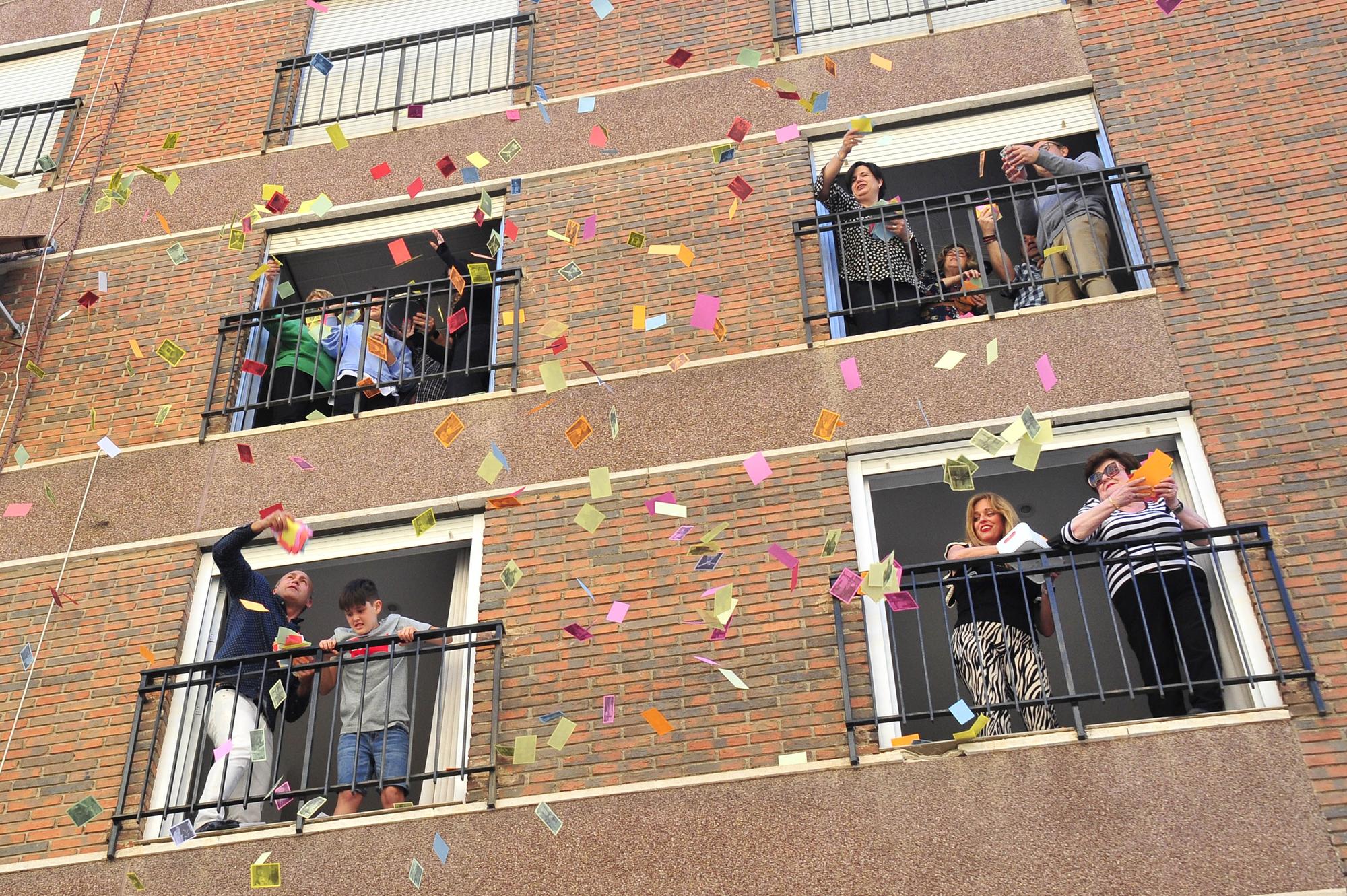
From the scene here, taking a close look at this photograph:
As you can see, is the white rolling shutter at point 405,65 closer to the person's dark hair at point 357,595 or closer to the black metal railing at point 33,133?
the black metal railing at point 33,133

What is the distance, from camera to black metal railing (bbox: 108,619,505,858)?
8062 millimetres

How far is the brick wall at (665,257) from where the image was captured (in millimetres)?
9516

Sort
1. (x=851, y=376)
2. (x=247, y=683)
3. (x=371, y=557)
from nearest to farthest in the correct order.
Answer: (x=247, y=683) < (x=851, y=376) < (x=371, y=557)

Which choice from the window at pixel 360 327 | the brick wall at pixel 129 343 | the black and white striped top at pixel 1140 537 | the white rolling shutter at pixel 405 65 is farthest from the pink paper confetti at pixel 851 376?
the brick wall at pixel 129 343

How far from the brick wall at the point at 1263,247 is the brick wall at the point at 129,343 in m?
6.74

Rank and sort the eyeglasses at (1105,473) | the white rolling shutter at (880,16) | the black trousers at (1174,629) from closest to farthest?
the black trousers at (1174,629), the eyeglasses at (1105,473), the white rolling shutter at (880,16)

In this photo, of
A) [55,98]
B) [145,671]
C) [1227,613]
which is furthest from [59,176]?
[1227,613]

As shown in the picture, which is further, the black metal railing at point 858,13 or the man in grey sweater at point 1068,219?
the black metal railing at point 858,13

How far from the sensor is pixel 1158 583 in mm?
7598

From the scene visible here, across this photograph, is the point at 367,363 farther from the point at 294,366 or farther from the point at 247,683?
the point at 247,683

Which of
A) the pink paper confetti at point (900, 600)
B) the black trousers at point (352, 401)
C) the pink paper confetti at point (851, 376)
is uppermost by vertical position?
the black trousers at point (352, 401)

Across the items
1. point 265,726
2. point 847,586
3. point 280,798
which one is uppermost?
point 847,586

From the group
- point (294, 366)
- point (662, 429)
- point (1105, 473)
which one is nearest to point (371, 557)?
point (294, 366)

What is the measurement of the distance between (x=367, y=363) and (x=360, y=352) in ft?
0.32
